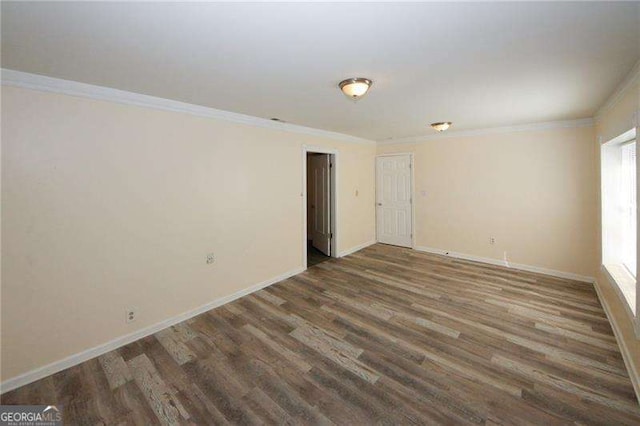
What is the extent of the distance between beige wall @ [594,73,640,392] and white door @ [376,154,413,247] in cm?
297

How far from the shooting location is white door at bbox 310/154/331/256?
208 inches

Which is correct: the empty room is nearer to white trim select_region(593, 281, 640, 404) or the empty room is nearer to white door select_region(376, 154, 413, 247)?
white trim select_region(593, 281, 640, 404)

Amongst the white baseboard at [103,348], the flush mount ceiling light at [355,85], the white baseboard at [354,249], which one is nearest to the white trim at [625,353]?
the flush mount ceiling light at [355,85]

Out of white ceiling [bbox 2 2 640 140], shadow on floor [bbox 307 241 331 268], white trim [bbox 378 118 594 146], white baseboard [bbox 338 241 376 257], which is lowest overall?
shadow on floor [bbox 307 241 331 268]

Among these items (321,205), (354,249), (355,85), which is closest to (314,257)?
(354,249)

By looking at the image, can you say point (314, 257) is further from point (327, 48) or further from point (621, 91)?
point (621, 91)

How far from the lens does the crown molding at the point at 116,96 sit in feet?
6.67

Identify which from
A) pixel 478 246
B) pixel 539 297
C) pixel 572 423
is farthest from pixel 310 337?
pixel 478 246

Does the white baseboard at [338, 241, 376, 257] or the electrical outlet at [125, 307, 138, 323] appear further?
the white baseboard at [338, 241, 376, 257]

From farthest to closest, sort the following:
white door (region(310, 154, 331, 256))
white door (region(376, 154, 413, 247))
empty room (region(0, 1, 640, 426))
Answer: white door (region(376, 154, 413, 247)) < white door (region(310, 154, 331, 256)) < empty room (region(0, 1, 640, 426))

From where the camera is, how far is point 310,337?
270cm

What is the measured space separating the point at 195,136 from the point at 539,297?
475cm

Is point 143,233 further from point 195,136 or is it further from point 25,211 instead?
point 195,136

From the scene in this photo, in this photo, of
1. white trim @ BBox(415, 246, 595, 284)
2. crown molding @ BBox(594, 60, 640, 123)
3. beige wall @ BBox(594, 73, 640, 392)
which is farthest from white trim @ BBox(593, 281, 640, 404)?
crown molding @ BBox(594, 60, 640, 123)
